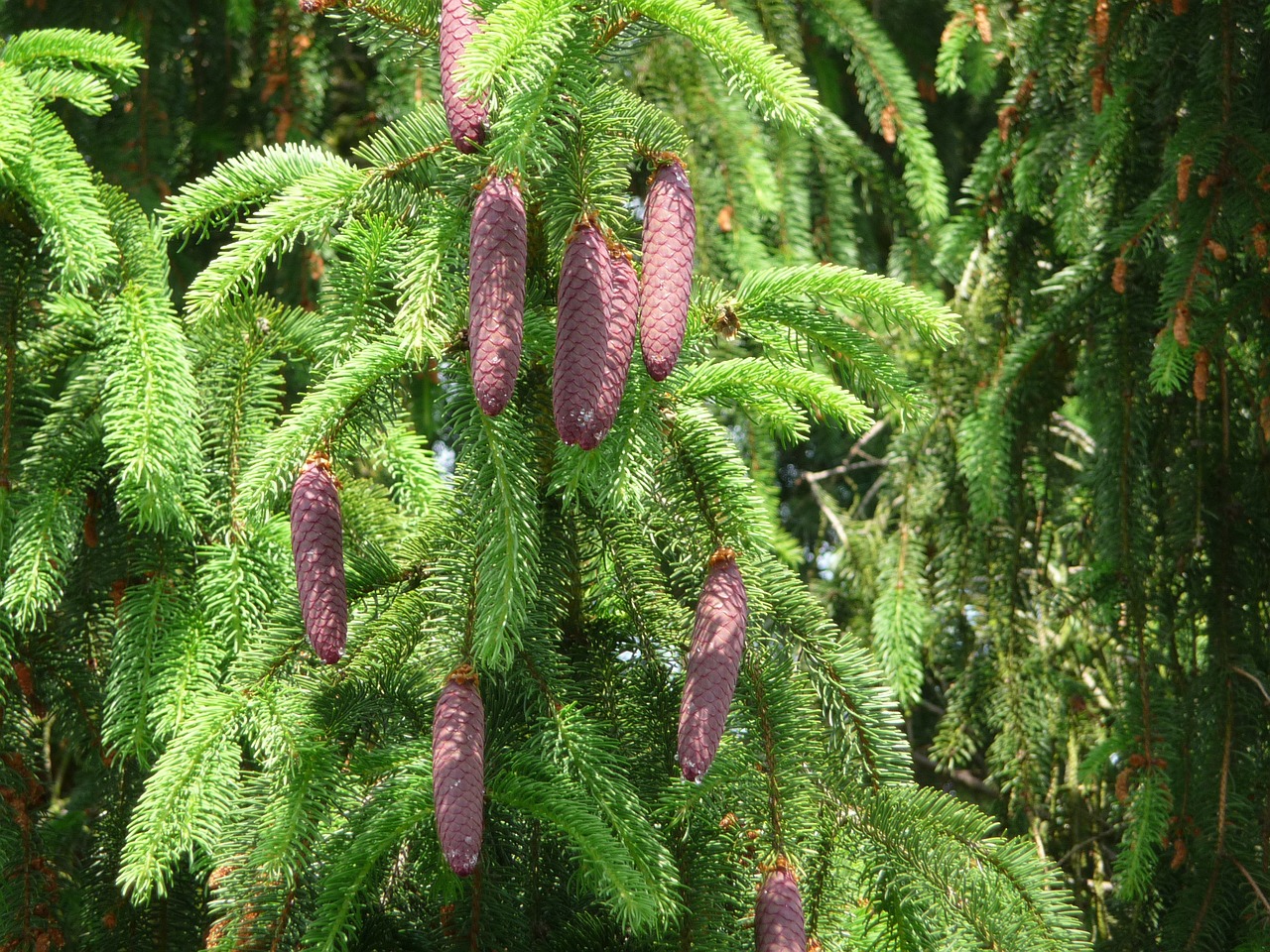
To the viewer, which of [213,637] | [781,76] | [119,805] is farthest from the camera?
[119,805]

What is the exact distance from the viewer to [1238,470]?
2.34 m

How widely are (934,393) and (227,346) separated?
1.66 m

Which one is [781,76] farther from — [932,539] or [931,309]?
[932,539]

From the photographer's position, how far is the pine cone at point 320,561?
1095 millimetres

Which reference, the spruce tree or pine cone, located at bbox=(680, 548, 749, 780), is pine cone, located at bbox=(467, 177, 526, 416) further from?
the spruce tree

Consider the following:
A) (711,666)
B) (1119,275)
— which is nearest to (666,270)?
(711,666)

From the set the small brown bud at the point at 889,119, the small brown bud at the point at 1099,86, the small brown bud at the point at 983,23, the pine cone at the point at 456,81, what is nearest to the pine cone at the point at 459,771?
the pine cone at the point at 456,81

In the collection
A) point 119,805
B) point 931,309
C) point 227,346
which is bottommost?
point 119,805

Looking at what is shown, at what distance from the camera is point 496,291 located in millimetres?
1013

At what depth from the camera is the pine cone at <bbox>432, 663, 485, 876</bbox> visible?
1.00 metres

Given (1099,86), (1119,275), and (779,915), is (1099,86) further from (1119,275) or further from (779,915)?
(779,915)

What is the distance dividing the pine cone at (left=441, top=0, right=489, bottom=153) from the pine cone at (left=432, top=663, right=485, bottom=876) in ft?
1.59

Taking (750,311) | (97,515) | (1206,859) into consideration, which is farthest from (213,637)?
(1206,859)

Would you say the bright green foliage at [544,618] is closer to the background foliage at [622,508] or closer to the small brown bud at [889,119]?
the background foliage at [622,508]
